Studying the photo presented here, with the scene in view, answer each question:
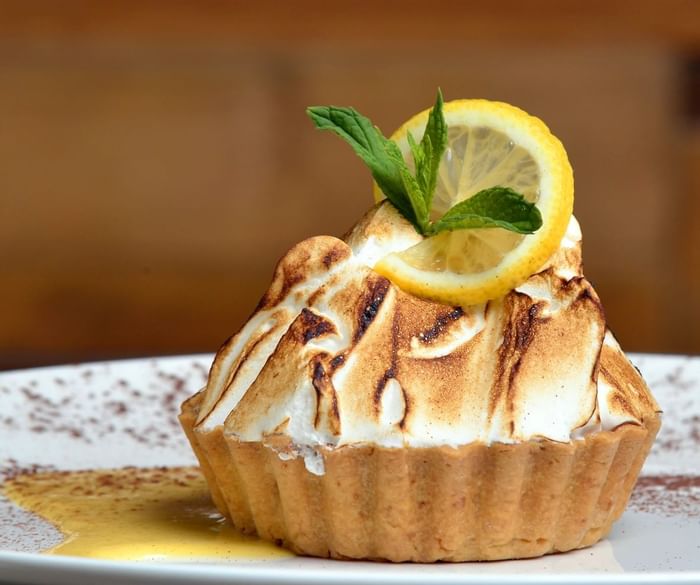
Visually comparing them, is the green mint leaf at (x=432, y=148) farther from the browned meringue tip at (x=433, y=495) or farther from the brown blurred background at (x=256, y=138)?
A: the brown blurred background at (x=256, y=138)

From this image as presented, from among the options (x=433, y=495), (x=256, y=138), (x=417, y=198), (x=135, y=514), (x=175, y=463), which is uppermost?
(x=417, y=198)

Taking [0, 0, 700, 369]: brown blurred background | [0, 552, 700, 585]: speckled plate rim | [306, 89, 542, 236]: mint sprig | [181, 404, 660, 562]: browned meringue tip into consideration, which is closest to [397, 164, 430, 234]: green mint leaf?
[306, 89, 542, 236]: mint sprig

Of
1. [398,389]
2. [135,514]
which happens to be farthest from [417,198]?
[135,514]

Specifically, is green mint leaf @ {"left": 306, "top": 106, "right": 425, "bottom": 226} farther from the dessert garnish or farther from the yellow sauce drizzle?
the yellow sauce drizzle

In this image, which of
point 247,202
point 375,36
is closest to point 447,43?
point 375,36

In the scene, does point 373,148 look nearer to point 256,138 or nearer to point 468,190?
point 468,190
